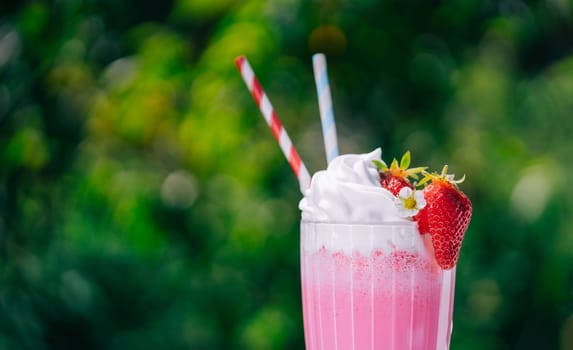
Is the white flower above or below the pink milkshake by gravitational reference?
above

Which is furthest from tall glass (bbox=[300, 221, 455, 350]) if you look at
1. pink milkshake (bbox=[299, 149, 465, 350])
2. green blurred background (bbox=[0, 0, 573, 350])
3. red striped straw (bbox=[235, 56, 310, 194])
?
green blurred background (bbox=[0, 0, 573, 350])

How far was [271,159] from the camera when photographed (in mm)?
2357

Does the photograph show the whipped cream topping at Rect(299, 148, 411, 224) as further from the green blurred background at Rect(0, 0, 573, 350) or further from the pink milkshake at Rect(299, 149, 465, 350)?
the green blurred background at Rect(0, 0, 573, 350)

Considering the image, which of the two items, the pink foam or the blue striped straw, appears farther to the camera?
the blue striped straw

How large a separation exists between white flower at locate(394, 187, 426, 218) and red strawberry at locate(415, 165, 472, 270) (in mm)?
13

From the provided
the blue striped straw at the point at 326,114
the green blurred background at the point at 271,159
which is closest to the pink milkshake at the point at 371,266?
the blue striped straw at the point at 326,114

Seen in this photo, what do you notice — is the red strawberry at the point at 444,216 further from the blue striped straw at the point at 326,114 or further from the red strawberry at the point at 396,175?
the blue striped straw at the point at 326,114

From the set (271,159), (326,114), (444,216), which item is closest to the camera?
(444,216)

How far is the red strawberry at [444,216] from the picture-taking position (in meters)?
1.35

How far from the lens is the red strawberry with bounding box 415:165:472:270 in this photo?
4.42 ft

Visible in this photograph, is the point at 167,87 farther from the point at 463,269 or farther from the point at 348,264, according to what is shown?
the point at 348,264

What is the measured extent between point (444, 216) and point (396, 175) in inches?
5.5

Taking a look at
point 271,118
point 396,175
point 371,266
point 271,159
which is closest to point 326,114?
point 271,118

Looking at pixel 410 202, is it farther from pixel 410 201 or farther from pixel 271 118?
pixel 271 118
